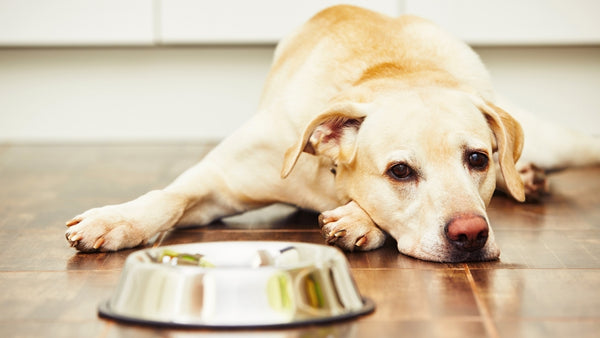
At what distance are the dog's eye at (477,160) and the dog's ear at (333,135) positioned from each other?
0.29m

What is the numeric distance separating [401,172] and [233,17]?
2.17 metres

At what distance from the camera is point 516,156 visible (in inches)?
90.5

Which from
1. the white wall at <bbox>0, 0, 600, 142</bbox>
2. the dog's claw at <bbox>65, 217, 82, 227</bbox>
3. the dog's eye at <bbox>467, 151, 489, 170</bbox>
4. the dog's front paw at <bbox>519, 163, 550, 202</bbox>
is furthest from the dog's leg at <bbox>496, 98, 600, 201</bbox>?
the dog's claw at <bbox>65, 217, 82, 227</bbox>

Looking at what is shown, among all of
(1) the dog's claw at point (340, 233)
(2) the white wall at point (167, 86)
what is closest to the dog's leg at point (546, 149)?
(1) the dog's claw at point (340, 233)

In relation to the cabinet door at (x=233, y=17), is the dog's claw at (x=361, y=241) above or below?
below

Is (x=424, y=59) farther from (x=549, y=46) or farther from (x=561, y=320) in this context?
(x=549, y=46)

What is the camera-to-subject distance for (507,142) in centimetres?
223

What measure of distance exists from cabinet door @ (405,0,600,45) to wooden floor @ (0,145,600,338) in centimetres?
108

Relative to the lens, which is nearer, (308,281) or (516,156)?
(308,281)

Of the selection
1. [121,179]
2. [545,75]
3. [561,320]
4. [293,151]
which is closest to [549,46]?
[545,75]

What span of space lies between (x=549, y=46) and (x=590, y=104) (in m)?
0.36

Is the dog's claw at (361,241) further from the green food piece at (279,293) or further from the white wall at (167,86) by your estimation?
the white wall at (167,86)

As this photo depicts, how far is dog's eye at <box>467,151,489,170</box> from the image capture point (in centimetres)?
212

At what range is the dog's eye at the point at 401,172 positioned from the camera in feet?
6.88
